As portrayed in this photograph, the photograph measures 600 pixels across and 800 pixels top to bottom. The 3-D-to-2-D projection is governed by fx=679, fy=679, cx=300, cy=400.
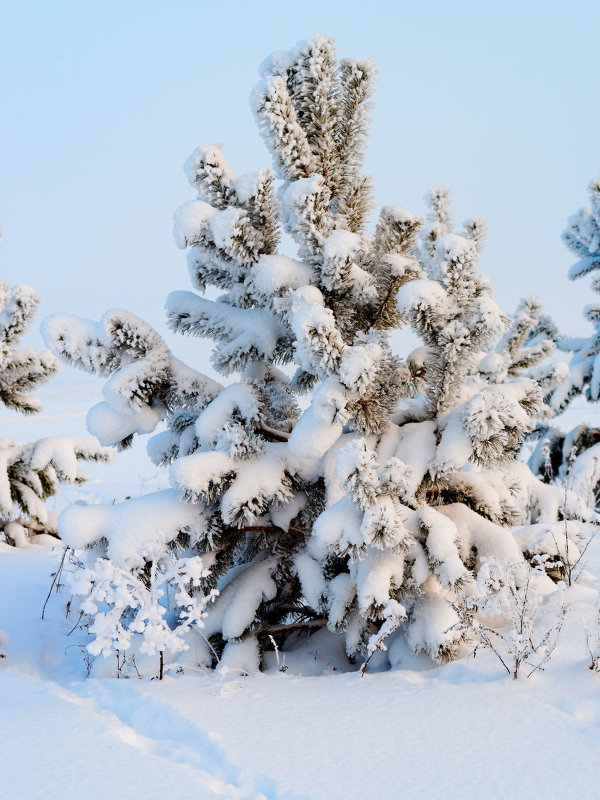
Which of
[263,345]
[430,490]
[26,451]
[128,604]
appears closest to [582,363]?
[430,490]

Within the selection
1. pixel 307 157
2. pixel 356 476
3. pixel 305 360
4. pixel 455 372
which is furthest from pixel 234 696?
pixel 307 157

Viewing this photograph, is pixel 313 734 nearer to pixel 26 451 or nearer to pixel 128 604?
pixel 128 604

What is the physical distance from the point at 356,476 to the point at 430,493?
101cm

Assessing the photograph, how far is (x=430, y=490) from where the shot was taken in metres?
4.05

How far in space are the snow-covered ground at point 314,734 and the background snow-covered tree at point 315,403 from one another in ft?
1.10

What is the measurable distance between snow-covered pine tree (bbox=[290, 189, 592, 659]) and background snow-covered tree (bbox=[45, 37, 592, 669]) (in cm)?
1

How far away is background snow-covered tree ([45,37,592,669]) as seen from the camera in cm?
352

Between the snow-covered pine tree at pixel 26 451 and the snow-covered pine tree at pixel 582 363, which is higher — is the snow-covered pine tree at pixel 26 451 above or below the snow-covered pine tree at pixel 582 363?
below

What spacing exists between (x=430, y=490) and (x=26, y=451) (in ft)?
18.2

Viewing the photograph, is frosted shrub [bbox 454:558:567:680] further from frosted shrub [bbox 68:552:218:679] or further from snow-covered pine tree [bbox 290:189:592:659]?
frosted shrub [bbox 68:552:218:679]

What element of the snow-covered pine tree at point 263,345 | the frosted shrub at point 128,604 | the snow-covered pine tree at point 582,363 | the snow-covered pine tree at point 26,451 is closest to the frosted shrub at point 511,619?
the snow-covered pine tree at point 263,345

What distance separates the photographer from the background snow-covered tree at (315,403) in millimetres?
3516

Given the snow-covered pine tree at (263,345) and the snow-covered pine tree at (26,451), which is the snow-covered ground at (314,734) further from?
the snow-covered pine tree at (26,451)

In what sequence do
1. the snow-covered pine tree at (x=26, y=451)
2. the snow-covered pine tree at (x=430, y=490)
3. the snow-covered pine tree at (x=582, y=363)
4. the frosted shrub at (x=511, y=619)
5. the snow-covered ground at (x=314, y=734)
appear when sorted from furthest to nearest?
1. the snow-covered pine tree at (x=582, y=363)
2. the snow-covered pine tree at (x=26, y=451)
3. the snow-covered pine tree at (x=430, y=490)
4. the frosted shrub at (x=511, y=619)
5. the snow-covered ground at (x=314, y=734)
